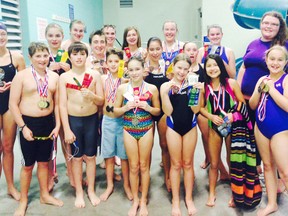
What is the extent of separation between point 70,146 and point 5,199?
0.81 meters

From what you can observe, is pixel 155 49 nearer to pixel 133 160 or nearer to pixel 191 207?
pixel 133 160

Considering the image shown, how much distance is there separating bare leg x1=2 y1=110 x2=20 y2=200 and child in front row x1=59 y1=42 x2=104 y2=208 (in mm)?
506

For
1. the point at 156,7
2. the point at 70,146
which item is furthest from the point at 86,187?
the point at 156,7

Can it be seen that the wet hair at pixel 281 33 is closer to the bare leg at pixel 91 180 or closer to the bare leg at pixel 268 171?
the bare leg at pixel 268 171

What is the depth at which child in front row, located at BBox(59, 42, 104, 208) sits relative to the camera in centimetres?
246

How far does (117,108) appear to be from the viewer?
244cm

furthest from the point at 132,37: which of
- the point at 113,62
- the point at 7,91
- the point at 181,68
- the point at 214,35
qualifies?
the point at 7,91

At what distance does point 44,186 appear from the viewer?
2600 millimetres

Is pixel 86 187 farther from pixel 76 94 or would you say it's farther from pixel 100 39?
pixel 100 39

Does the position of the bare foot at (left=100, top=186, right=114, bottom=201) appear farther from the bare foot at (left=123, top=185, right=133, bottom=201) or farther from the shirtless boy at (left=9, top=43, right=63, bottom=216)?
the shirtless boy at (left=9, top=43, right=63, bottom=216)

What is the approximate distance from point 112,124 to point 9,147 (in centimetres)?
96

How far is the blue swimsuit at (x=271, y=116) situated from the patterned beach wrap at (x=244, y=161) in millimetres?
177

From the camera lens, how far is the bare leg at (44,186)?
254cm

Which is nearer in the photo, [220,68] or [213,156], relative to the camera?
[220,68]
